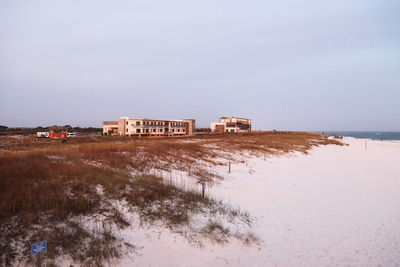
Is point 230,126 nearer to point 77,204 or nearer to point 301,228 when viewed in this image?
point 301,228

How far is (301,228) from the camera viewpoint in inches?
333

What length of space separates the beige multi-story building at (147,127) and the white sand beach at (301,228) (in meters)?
48.7

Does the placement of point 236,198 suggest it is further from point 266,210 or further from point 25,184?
point 25,184

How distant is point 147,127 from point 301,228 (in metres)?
57.2

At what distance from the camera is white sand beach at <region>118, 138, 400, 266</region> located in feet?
20.2

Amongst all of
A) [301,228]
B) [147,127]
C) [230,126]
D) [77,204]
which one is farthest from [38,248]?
[230,126]

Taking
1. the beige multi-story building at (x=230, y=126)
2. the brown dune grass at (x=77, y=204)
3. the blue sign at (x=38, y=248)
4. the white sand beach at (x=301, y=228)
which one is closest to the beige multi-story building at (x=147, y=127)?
the beige multi-story building at (x=230, y=126)

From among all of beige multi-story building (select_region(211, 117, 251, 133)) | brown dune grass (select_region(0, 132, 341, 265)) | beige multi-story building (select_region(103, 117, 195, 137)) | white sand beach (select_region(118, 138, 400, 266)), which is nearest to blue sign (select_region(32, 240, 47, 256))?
brown dune grass (select_region(0, 132, 341, 265))

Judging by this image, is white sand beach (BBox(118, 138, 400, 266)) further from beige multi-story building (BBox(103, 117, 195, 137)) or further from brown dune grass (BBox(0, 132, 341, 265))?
beige multi-story building (BBox(103, 117, 195, 137))

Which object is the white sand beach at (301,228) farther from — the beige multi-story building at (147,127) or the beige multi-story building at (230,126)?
the beige multi-story building at (230,126)

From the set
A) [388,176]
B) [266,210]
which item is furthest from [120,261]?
[388,176]

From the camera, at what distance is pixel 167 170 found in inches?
550

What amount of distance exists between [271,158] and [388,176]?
34.9 feet

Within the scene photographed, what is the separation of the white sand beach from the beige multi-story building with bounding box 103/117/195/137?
4872 cm
